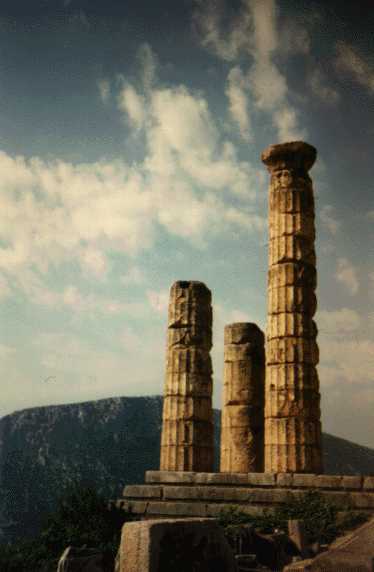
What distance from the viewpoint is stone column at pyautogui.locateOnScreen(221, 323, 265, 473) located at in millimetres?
17203

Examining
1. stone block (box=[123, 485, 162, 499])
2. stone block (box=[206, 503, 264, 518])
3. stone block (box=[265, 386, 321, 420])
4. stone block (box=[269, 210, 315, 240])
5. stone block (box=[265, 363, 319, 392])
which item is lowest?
stone block (box=[206, 503, 264, 518])

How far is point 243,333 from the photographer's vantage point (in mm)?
18203

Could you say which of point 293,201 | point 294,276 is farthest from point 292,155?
point 294,276

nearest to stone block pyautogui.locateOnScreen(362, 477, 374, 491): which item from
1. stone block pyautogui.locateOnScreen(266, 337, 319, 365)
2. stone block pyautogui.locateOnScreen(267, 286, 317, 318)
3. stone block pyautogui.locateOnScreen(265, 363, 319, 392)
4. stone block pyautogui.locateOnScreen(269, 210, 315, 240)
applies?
stone block pyautogui.locateOnScreen(265, 363, 319, 392)

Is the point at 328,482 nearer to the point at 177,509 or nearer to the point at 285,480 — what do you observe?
the point at 285,480

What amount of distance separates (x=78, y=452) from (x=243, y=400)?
28162mm

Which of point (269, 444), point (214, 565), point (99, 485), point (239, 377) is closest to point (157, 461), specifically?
point (99, 485)

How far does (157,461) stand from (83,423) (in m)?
6.22

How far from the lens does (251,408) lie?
17.5m

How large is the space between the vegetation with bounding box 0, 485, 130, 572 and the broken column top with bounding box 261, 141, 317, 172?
9.12m

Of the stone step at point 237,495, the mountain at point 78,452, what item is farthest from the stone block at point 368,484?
the mountain at point 78,452

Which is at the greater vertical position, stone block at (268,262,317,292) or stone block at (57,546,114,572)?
stone block at (268,262,317,292)

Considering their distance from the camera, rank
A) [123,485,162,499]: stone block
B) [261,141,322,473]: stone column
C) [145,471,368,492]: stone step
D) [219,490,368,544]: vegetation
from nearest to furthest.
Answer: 1. [219,490,368,544]: vegetation
2. [145,471,368,492]: stone step
3. [123,485,162,499]: stone block
4. [261,141,322,473]: stone column

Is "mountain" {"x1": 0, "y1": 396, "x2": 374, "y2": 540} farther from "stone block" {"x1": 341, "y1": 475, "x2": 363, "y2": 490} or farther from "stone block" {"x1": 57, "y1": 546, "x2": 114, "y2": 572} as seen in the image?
"stone block" {"x1": 57, "y1": 546, "x2": 114, "y2": 572}
